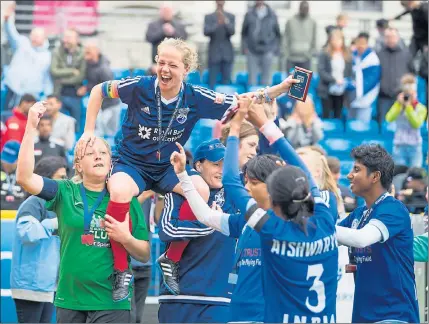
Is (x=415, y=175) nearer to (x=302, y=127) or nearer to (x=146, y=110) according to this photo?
(x=302, y=127)

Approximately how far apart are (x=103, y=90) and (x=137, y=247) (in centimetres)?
113

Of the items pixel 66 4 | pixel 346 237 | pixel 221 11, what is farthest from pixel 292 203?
pixel 66 4

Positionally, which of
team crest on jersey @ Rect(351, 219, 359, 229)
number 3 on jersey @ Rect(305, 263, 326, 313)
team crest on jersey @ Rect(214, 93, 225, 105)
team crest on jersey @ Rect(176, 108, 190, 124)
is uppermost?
team crest on jersey @ Rect(214, 93, 225, 105)

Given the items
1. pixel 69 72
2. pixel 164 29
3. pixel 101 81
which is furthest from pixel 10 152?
pixel 164 29

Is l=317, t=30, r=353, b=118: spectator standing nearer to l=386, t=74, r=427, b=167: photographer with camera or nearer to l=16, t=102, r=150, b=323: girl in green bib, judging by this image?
l=386, t=74, r=427, b=167: photographer with camera

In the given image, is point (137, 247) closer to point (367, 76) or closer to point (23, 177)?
point (23, 177)

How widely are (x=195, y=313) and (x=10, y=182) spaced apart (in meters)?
6.89

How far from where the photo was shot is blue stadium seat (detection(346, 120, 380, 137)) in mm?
19078

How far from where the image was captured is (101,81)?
17812 mm

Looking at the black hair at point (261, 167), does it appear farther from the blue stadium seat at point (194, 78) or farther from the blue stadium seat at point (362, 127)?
the blue stadium seat at point (194, 78)

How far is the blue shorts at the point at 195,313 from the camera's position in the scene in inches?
286

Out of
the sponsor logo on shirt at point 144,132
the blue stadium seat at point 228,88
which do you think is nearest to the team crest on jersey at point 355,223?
the sponsor logo on shirt at point 144,132

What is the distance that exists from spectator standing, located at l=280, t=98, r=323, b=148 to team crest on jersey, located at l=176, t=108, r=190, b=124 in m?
8.55

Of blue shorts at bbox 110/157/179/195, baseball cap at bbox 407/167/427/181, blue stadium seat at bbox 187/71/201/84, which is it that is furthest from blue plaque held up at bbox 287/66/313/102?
blue stadium seat at bbox 187/71/201/84
